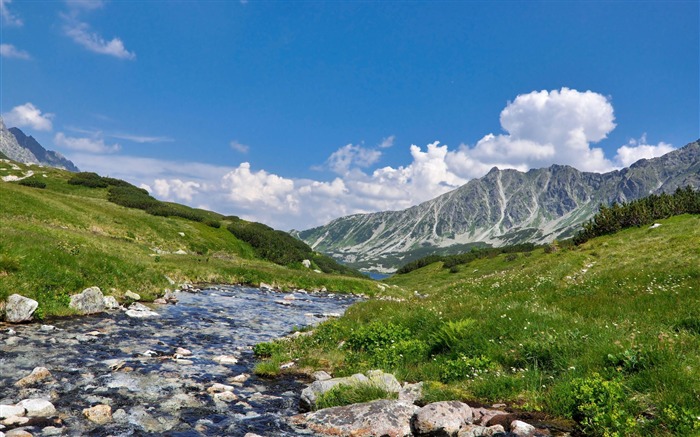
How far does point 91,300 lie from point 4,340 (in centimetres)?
525

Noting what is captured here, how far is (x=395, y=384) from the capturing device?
877cm

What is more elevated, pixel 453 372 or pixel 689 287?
pixel 689 287

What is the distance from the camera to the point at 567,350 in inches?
342

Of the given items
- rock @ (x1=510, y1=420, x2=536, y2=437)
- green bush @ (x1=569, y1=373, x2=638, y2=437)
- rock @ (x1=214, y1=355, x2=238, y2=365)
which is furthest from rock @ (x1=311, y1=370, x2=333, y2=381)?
green bush @ (x1=569, y1=373, x2=638, y2=437)

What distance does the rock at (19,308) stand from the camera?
1303cm

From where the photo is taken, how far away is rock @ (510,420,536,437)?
20.5 feet

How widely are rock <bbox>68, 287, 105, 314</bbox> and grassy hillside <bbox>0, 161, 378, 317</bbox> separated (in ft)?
1.16

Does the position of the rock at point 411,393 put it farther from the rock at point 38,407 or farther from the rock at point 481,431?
the rock at point 38,407

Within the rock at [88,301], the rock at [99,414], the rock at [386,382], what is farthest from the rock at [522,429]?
the rock at [88,301]

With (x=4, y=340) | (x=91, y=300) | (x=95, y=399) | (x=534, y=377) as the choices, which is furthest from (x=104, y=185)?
(x=534, y=377)

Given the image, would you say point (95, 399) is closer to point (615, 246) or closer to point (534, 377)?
point (534, 377)

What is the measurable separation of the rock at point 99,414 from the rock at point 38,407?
0.56 metres

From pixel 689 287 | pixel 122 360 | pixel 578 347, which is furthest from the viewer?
pixel 689 287

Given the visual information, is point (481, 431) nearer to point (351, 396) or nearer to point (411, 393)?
point (411, 393)
